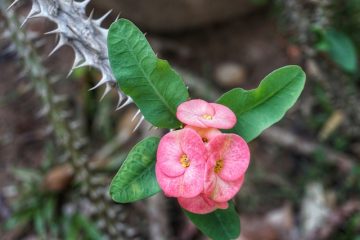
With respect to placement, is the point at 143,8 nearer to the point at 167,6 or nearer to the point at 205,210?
the point at 167,6

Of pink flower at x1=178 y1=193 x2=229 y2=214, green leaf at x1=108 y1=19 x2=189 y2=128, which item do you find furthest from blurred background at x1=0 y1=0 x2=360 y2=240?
pink flower at x1=178 y1=193 x2=229 y2=214

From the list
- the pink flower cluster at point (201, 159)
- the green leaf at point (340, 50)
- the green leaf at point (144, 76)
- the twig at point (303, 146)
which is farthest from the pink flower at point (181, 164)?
the twig at point (303, 146)

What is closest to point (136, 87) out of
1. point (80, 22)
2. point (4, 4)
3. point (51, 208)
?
point (80, 22)

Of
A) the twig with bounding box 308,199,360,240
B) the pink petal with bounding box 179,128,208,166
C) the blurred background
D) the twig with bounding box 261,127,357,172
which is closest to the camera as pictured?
the pink petal with bounding box 179,128,208,166

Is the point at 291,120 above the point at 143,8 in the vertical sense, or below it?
below

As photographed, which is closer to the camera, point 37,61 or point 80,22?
point 80,22

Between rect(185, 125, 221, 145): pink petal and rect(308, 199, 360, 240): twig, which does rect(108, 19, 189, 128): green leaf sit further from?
rect(308, 199, 360, 240): twig

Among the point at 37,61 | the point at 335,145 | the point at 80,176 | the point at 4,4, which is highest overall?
the point at 4,4

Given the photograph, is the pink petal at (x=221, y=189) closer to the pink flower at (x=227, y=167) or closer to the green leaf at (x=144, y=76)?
the pink flower at (x=227, y=167)
